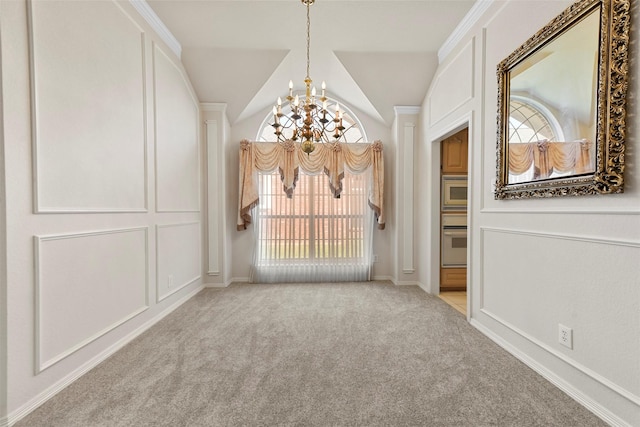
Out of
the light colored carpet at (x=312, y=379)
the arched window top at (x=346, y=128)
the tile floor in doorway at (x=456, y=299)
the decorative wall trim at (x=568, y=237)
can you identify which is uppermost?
the arched window top at (x=346, y=128)

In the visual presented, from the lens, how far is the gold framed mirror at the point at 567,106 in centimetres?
151

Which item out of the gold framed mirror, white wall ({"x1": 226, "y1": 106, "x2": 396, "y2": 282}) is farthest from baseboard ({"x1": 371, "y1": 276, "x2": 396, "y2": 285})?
the gold framed mirror

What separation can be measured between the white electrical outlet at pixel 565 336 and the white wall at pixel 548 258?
3 centimetres

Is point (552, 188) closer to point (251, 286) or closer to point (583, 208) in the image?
point (583, 208)

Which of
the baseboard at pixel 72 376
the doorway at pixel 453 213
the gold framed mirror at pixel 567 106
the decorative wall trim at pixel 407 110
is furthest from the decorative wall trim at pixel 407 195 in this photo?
the baseboard at pixel 72 376

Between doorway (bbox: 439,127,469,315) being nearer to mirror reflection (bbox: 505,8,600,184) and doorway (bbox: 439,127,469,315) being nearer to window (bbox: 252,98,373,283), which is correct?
window (bbox: 252,98,373,283)

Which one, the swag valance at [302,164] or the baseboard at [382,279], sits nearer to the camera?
the swag valance at [302,164]

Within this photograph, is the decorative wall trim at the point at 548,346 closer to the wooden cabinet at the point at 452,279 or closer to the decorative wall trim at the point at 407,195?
the wooden cabinet at the point at 452,279

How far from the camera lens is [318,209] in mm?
4664

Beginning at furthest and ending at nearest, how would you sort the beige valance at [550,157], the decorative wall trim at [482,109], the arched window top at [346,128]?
the arched window top at [346,128]
the decorative wall trim at [482,109]
the beige valance at [550,157]

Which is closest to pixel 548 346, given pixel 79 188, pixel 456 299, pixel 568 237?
pixel 568 237

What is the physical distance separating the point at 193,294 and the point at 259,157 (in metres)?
2.14

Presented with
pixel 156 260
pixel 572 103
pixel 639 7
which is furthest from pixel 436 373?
pixel 156 260

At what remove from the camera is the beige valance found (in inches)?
66.7
